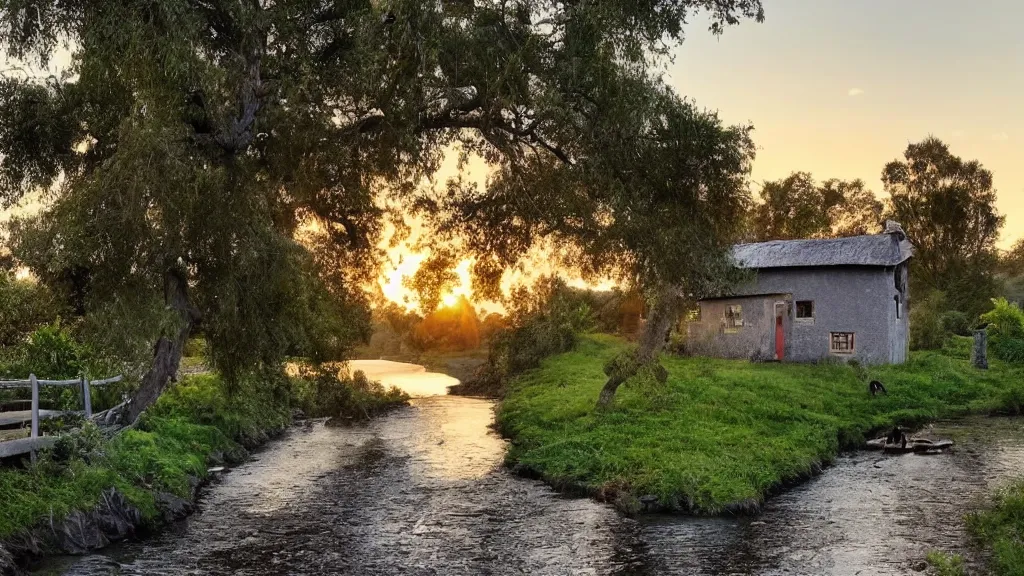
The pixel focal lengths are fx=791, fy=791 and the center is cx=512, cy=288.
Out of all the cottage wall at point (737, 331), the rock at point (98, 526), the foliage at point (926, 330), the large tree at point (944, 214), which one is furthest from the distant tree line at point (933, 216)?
the rock at point (98, 526)

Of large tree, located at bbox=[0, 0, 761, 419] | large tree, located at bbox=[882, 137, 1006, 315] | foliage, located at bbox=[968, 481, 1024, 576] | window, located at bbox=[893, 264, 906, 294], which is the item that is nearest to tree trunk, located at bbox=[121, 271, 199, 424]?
large tree, located at bbox=[0, 0, 761, 419]

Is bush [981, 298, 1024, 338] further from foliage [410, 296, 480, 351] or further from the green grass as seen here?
foliage [410, 296, 480, 351]

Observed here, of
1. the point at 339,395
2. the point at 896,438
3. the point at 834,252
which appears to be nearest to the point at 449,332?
the point at 834,252

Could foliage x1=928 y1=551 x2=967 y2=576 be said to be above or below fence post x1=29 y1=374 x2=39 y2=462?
below

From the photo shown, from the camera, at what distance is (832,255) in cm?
4228

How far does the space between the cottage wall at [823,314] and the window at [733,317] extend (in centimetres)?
25

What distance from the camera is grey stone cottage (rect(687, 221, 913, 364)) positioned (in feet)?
134

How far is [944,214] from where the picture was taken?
73938mm

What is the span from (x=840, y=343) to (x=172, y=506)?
34616 mm

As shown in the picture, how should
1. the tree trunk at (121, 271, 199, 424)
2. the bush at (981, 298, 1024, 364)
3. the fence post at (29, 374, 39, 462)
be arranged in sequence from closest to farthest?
the fence post at (29, 374, 39, 462), the tree trunk at (121, 271, 199, 424), the bush at (981, 298, 1024, 364)

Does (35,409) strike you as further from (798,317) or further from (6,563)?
(798,317)

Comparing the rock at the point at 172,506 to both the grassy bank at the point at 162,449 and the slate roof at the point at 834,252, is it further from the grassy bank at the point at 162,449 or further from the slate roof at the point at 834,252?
the slate roof at the point at 834,252

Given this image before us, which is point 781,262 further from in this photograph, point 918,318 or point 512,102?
point 512,102

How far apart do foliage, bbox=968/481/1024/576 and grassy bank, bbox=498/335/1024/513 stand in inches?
190
